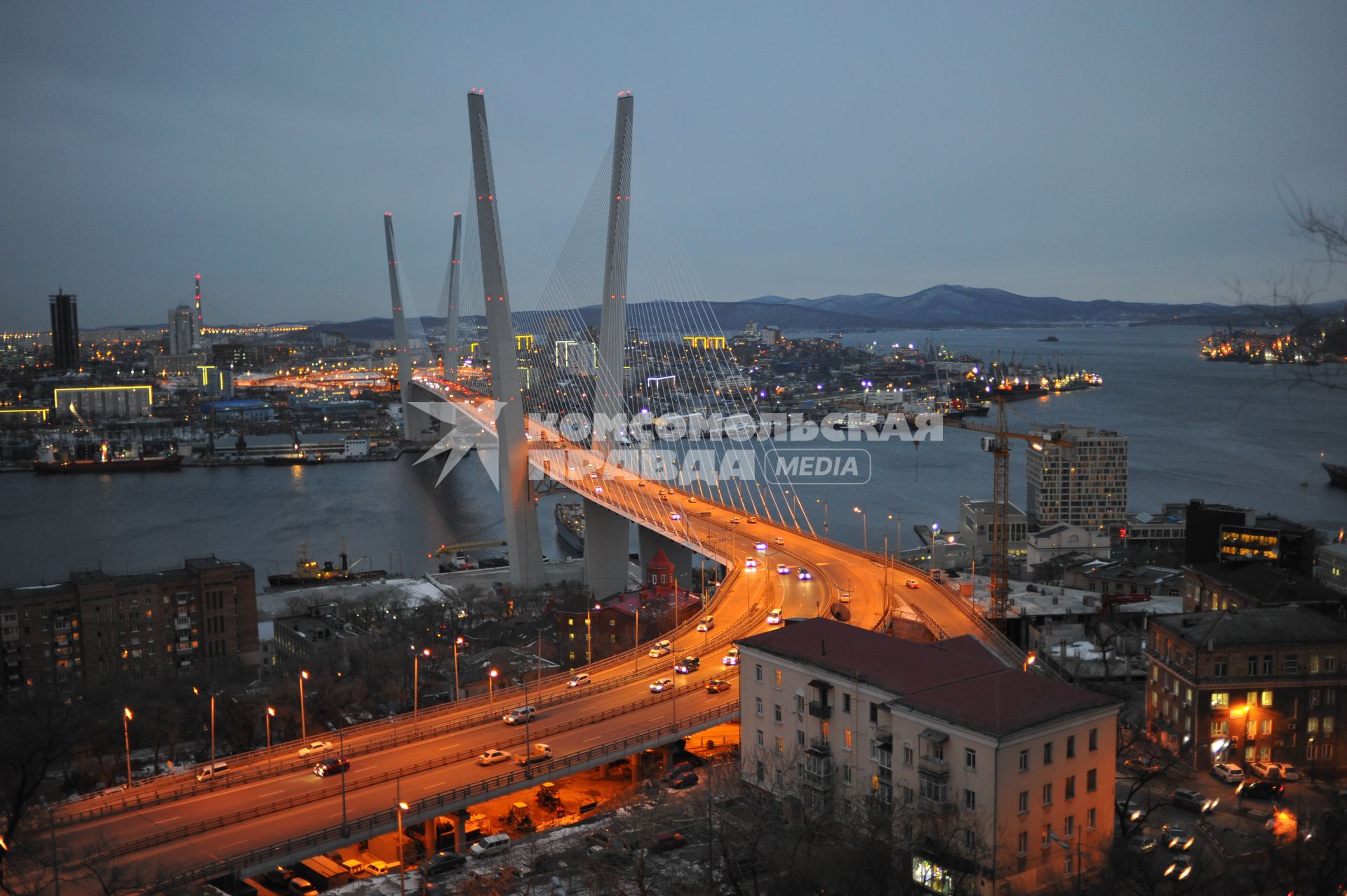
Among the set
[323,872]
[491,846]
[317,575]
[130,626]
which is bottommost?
[317,575]

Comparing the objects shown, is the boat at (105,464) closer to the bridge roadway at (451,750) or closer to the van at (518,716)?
the bridge roadway at (451,750)

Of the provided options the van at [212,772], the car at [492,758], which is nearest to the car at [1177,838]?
Answer: the car at [492,758]

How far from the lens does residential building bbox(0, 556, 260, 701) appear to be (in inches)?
346

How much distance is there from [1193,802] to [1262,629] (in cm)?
117

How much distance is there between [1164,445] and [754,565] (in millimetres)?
15690

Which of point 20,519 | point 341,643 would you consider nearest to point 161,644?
point 341,643

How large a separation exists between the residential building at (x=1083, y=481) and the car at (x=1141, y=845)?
11405mm

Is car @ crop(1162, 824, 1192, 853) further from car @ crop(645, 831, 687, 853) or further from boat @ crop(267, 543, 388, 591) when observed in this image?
boat @ crop(267, 543, 388, 591)

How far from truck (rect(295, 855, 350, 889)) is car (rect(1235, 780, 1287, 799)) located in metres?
3.57

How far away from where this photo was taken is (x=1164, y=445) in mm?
20875

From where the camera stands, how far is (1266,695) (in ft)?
17.2

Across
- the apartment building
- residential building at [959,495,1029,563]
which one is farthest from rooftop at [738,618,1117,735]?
residential building at [959,495,1029,563]

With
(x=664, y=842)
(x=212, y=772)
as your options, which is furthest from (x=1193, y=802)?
(x=212, y=772)

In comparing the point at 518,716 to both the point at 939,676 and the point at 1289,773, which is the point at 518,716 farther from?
the point at 1289,773
